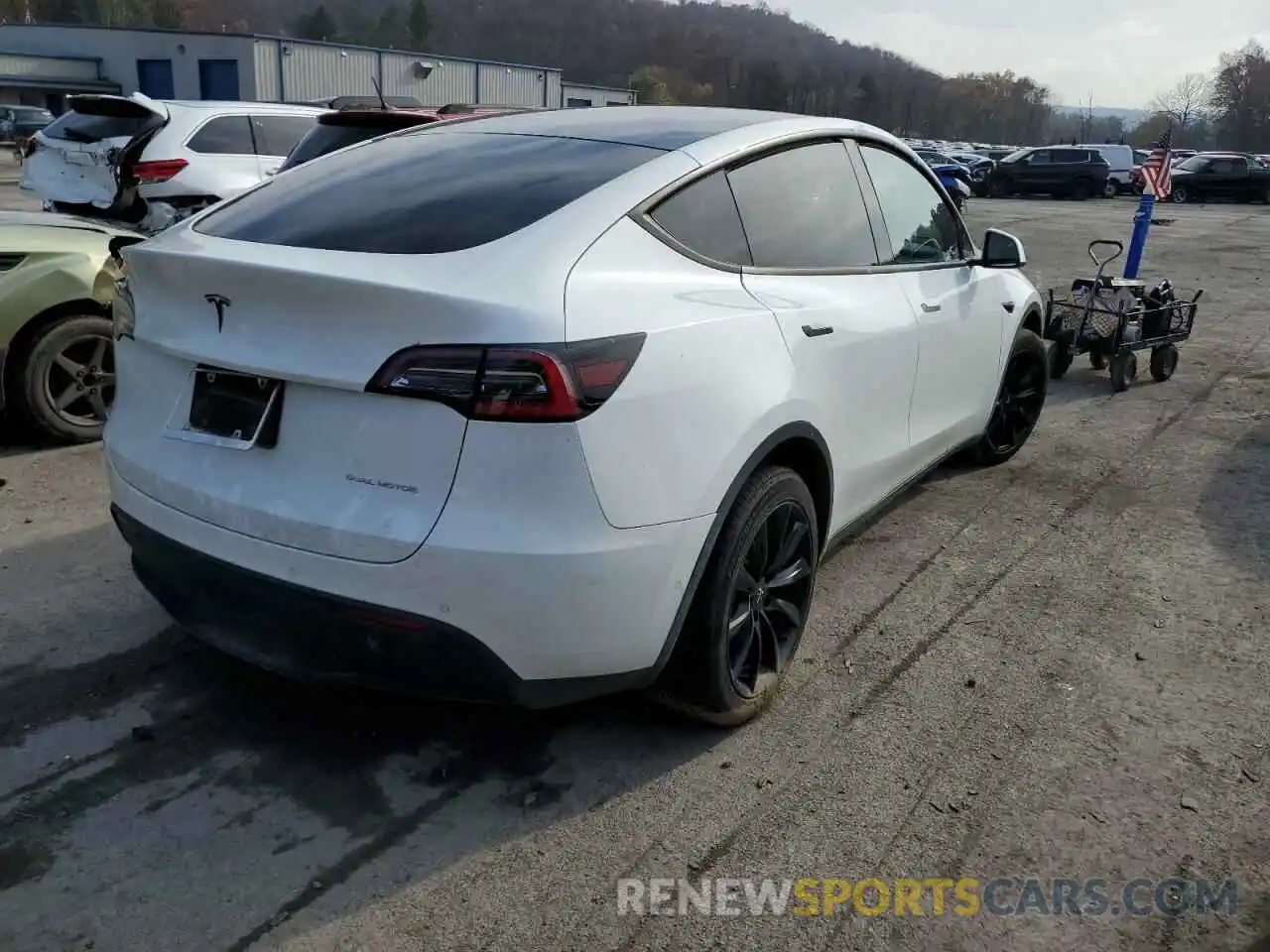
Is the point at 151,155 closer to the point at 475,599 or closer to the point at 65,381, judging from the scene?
the point at 65,381

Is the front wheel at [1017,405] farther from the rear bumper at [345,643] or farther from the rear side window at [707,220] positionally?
the rear bumper at [345,643]

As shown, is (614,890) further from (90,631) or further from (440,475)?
(90,631)

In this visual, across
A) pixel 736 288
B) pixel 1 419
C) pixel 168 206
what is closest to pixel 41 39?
pixel 168 206

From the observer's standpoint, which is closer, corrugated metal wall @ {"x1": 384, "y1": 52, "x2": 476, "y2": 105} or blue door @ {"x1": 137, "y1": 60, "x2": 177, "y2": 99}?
corrugated metal wall @ {"x1": 384, "y1": 52, "x2": 476, "y2": 105}

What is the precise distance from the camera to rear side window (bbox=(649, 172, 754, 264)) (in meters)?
2.99

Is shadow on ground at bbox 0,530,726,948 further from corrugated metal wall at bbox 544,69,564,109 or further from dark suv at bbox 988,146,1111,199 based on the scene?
corrugated metal wall at bbox 544,69,564,109

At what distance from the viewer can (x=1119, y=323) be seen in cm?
769

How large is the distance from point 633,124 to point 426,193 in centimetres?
87

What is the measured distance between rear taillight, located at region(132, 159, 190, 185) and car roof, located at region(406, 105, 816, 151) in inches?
272

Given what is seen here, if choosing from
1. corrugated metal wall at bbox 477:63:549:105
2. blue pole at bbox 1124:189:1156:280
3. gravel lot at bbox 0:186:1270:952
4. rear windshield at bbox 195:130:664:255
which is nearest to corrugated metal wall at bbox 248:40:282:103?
corrugated metal wall at bbox 477:63:549:105

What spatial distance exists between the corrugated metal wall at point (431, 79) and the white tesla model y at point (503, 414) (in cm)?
4445

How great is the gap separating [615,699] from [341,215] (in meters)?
1.65

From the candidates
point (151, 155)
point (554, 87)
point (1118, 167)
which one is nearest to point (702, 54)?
point (554, 87)

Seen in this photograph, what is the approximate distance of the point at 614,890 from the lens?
254 cm
